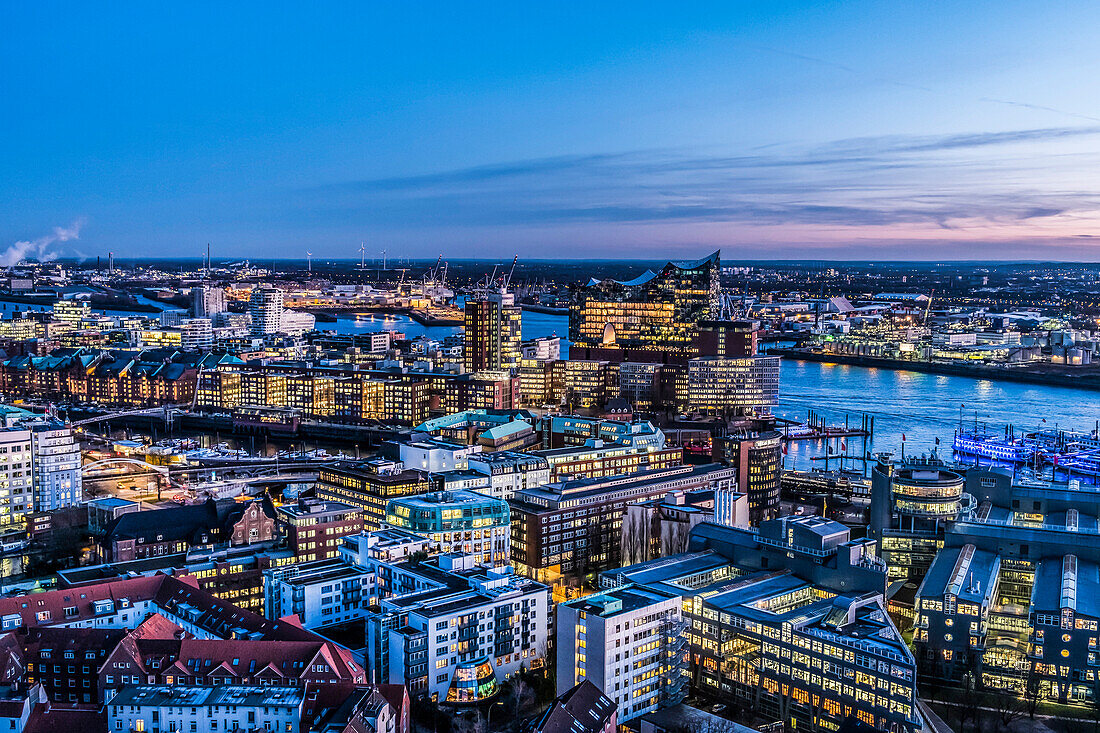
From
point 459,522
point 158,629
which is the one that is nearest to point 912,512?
point 459,522

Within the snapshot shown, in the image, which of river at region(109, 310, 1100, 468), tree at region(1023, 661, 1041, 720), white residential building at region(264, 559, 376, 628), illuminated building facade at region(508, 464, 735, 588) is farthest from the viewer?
river at region(109, 310, 1100, 468)

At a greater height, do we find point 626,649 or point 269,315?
point 269,315

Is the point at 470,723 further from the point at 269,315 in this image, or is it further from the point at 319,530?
the point at 269,315

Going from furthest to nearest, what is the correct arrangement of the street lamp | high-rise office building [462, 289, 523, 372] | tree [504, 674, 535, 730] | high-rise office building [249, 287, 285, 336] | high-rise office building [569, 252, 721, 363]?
high-rise office building [249, 287, 285, 336] < high-rise office building [569, 252, 721, 363] < high-rise office building [462, 289, 523, 372] < tree [504, 674, 535, 730] < the street lamp

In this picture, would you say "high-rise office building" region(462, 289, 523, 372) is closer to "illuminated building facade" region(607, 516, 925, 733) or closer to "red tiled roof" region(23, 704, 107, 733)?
"illuminated building facade" region(607, 516, 925, 733)

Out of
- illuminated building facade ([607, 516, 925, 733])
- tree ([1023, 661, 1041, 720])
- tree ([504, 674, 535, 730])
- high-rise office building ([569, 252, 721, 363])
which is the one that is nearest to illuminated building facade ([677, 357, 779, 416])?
high-rise office building ([569, 252, 721, 363])

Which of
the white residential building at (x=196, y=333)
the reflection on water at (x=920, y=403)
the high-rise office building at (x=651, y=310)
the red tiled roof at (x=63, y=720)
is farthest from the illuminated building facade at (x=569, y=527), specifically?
the white residential building at (x=196, y=333)

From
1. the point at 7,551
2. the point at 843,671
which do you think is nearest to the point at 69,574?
the point at 7,551

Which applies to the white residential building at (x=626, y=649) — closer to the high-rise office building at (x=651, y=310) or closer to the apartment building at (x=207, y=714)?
the apartment building at (x=207, y=714)
